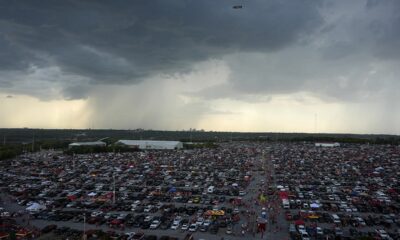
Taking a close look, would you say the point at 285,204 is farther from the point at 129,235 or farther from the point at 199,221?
the point at 129,235

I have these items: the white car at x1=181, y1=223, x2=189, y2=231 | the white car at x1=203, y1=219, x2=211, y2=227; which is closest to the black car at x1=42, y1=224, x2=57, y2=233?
the white car at x1=181, y1=223, x2=189, y2=231

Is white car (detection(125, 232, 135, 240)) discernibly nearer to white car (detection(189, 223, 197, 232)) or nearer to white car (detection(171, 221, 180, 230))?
white car (detection(171, 221, 180, 230))

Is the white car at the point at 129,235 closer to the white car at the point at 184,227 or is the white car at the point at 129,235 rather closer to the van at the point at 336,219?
the white car at the point at 184,227

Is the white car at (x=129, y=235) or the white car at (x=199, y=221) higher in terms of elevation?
the white car at (x=199, y=221)

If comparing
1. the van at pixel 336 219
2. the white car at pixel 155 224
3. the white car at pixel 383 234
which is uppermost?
the van at pixel 336 219

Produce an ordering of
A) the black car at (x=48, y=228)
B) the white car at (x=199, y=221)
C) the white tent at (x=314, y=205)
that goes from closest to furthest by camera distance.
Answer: the black car at (x=48, y=228) < the white car at (x=199, y=221) < the white tent at (x=314, y=205)

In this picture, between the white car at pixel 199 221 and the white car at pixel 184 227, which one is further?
the white car at pixel 199 221

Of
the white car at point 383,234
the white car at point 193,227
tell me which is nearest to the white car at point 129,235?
the white car at point 193,227

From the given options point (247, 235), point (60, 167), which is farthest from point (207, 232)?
point (60, 167)
